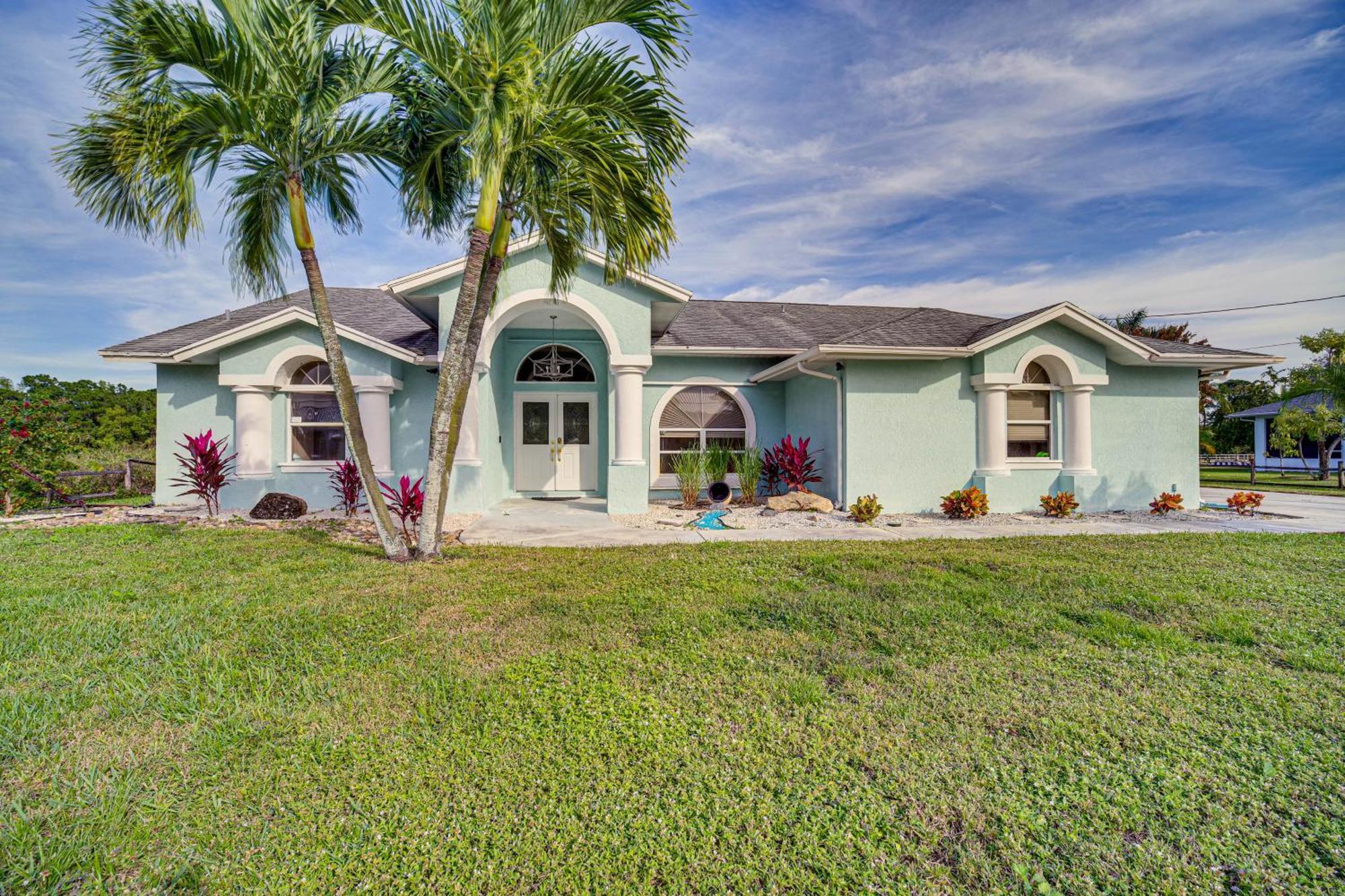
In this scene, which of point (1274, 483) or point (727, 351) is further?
point (1274, 483)

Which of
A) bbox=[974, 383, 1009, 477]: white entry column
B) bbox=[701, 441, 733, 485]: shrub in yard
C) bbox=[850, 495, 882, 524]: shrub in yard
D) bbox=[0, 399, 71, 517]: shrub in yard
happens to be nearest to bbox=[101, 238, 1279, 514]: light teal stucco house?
bbox=[974, 383, 1009, 477]: white entry column

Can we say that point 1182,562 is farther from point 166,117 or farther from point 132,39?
point 132,39

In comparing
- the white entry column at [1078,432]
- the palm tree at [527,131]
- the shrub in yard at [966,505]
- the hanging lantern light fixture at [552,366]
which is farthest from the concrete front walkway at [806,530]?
the hanging lantern light fixture at [552,366]

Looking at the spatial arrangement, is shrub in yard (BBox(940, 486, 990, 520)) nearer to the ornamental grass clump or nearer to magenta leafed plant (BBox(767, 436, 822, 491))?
magenta leafed plant (BBox(767, 436, 822, 491))

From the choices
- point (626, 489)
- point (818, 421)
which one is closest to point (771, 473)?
point (818, 421)

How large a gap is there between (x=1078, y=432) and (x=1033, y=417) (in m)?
0.85

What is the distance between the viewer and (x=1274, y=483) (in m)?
21.3

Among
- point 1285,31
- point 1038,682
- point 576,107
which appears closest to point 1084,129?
point 1285,31

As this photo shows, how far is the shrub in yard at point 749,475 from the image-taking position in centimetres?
1203

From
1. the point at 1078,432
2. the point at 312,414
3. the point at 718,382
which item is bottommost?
the point at 1078,432

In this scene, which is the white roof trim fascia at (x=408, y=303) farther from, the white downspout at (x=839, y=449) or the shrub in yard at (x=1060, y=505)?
the shrub in yard at (x=1060, y=505)

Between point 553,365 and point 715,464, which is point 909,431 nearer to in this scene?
point 715,464

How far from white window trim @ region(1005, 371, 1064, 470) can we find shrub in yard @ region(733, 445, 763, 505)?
197 inches

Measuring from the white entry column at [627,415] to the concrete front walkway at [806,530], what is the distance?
48.4 inches
